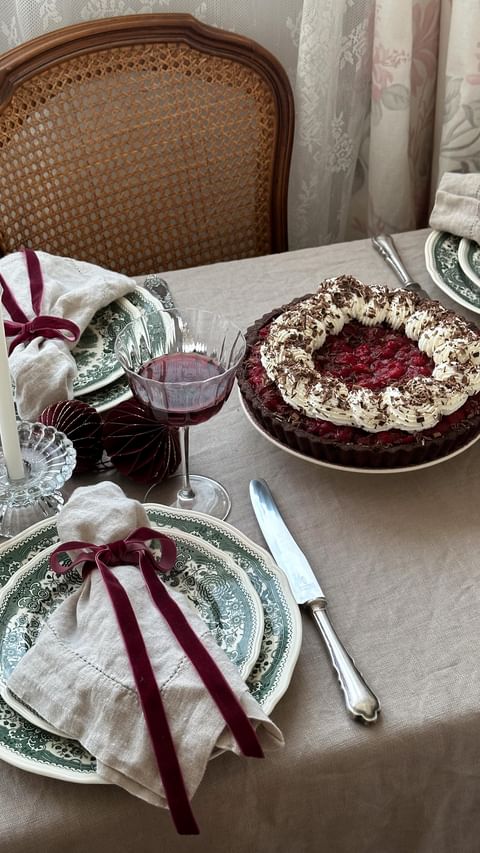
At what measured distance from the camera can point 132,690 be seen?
71 cm

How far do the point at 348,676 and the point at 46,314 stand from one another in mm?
611

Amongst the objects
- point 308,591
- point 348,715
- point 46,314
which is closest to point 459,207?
point 46,314

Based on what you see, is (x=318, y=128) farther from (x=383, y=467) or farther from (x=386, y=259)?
(x=383, y=467)

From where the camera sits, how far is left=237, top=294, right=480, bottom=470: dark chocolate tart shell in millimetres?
977

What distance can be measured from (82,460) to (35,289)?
0.29m

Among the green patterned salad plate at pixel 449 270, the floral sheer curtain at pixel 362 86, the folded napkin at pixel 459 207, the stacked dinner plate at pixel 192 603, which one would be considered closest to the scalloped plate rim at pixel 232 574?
the stacked dinner plate at pixel 192 603

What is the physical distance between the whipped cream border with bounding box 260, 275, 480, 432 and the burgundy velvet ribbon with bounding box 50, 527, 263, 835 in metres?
0.25

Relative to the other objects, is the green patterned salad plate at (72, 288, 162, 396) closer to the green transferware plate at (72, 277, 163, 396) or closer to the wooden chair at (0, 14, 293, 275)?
the green transferware plate at (72, 277, 163, 396)

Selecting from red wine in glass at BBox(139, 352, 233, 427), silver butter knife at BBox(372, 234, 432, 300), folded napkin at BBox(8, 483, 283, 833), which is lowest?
folded napkin at BBox(8, 483, 283, 833)

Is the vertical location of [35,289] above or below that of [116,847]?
above

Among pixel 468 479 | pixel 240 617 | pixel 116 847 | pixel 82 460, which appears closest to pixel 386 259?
pixel 468 479

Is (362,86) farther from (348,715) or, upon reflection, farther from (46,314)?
(348,715)

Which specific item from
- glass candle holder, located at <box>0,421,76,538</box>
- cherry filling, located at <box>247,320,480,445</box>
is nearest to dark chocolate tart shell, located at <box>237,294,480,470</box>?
cherry filling, located at <box>247,320,480,445</box>

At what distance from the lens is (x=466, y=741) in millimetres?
789
